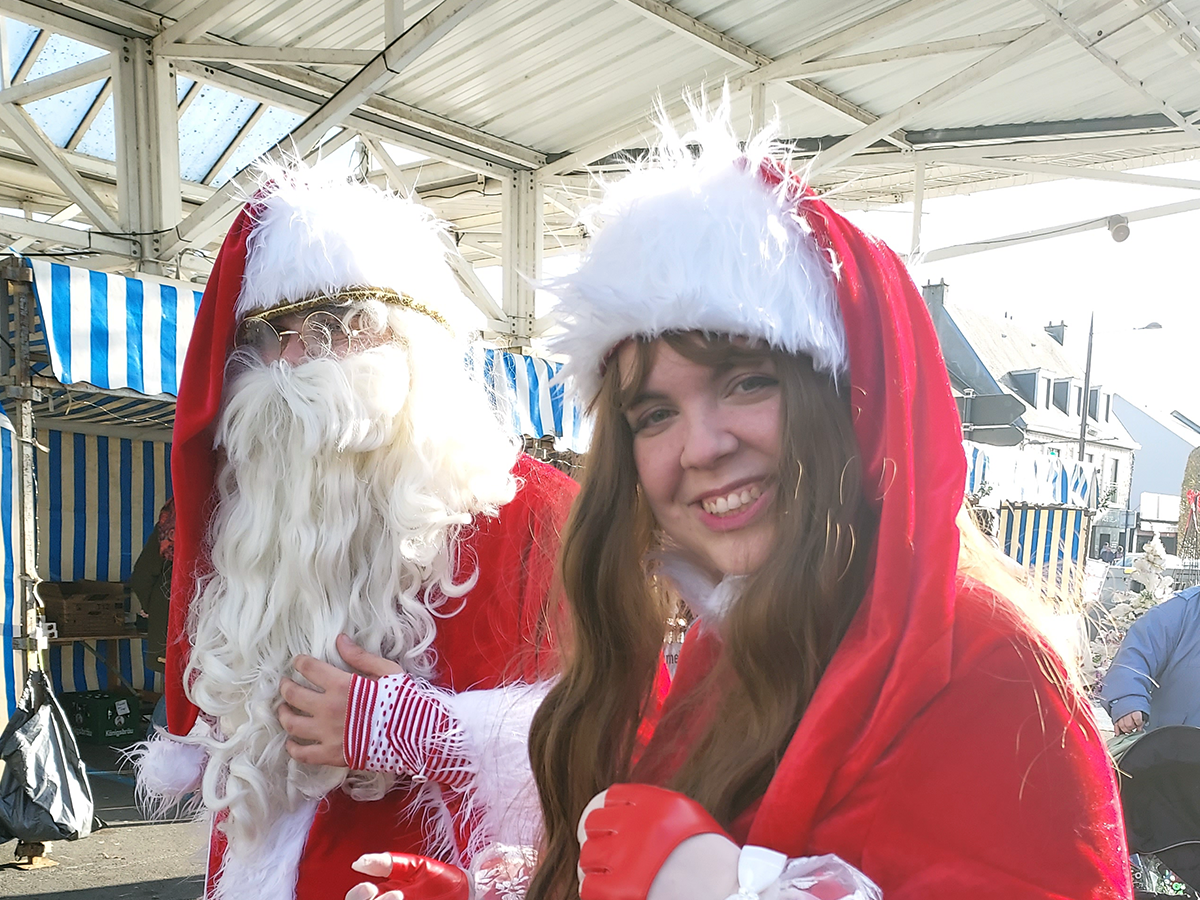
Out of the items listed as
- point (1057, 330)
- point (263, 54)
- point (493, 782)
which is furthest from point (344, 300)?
point (1057, 330)

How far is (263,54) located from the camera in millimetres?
5125

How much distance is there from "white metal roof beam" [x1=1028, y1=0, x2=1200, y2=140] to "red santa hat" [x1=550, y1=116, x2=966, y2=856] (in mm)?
4484

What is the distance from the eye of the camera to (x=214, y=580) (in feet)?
5.95

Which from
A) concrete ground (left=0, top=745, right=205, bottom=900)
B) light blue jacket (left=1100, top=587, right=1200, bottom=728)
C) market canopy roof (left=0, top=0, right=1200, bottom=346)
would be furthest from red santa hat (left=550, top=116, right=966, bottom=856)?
concrete ground (left=0, top=745, right=205, bottom=900)

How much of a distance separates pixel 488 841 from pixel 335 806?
30 cm

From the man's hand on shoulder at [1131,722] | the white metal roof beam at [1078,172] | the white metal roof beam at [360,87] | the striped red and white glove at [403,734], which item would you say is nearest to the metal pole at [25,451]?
the white metal roof beam at [360,87]

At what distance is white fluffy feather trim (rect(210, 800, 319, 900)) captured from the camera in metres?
1.52

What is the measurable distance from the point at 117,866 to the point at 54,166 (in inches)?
151

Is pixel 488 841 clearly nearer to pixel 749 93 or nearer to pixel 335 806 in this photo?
pixel 335 806

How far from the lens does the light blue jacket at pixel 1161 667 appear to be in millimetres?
3250

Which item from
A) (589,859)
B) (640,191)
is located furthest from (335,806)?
(640,191)

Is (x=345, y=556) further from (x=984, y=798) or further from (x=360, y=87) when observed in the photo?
(x=360, y=87)

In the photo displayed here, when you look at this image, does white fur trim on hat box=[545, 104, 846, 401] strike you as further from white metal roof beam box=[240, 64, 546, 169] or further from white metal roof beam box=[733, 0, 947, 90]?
white metal roof beam box=[240, 64, 546, 169]

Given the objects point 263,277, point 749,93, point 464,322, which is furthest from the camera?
point 749,93
